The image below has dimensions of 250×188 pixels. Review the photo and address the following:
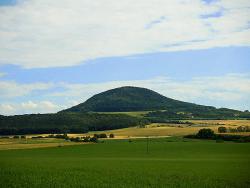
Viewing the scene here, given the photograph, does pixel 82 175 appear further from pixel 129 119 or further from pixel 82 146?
pixel 129 119

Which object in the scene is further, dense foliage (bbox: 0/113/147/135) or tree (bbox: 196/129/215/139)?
dense foliage (bbox: 0/113/147/135)

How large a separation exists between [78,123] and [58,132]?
13520 mm

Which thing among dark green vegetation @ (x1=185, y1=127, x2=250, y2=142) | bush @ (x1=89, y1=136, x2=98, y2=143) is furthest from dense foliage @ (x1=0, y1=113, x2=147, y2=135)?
dark green vegetation @ (x1=185, y1=127, x2=250, y2=142)

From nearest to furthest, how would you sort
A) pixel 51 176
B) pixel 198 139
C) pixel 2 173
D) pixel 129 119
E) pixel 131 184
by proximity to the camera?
pixel 131 184 → pixel 51 176 → pixel 2 173 → pixel 198 139 → pixel 129 119

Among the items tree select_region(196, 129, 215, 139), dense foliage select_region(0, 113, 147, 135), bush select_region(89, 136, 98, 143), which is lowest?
bush select_region(89, 136, 98, 143)

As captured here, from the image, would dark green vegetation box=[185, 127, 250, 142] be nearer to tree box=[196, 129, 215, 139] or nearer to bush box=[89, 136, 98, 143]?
tree box=[196, 129, 215, 139]

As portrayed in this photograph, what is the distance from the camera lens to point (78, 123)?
527 ft

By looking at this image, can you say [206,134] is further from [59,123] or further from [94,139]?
[59,123]

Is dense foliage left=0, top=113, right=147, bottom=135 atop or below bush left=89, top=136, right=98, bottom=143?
atop

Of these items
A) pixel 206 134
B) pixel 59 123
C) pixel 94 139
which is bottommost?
pixel 94 139

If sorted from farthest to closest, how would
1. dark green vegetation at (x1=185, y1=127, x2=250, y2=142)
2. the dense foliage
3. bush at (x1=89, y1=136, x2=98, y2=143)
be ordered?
the dense foliage, bush at (x1=89, y1=136, x2=98, y2=143), dark green vegetation at (x1=185, y1=127, x2=250, y2=142)

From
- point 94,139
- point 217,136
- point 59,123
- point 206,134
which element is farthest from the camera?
point 59,123

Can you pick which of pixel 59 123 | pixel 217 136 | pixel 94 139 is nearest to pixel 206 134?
pixel 217 136

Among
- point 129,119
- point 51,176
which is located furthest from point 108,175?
point 129,119
